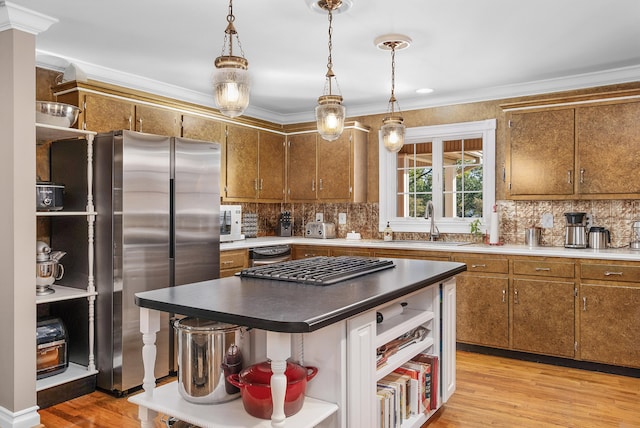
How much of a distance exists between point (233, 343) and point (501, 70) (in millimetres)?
3208

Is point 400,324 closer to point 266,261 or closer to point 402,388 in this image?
point 402,388

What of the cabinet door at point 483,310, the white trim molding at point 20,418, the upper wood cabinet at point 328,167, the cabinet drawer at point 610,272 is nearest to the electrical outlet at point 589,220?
the cabinet drawer at point 610,272

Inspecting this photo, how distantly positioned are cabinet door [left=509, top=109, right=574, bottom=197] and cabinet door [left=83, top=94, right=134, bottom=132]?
3305 mm

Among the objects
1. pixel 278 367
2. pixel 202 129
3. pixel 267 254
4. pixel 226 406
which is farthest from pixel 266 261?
pixel 278 367

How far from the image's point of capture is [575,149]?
409cm

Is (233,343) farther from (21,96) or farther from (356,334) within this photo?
(21,96)

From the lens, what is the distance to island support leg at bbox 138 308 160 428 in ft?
6.65

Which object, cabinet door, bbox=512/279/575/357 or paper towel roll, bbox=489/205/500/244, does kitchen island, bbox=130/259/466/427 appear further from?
paper towel roll, bbox=489/205/500/244

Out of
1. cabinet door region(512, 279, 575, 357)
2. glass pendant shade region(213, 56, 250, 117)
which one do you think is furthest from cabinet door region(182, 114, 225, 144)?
cabinet door region(512, 279, 575, 357)

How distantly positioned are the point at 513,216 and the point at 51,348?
3971mm

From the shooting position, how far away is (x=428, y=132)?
5.08 metres

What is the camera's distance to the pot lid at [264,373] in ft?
6.26

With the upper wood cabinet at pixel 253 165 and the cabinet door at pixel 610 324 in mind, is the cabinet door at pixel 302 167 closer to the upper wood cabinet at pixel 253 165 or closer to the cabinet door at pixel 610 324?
the upper wood cabinet at pixel 253 165

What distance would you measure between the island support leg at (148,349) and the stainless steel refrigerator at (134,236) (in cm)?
134
